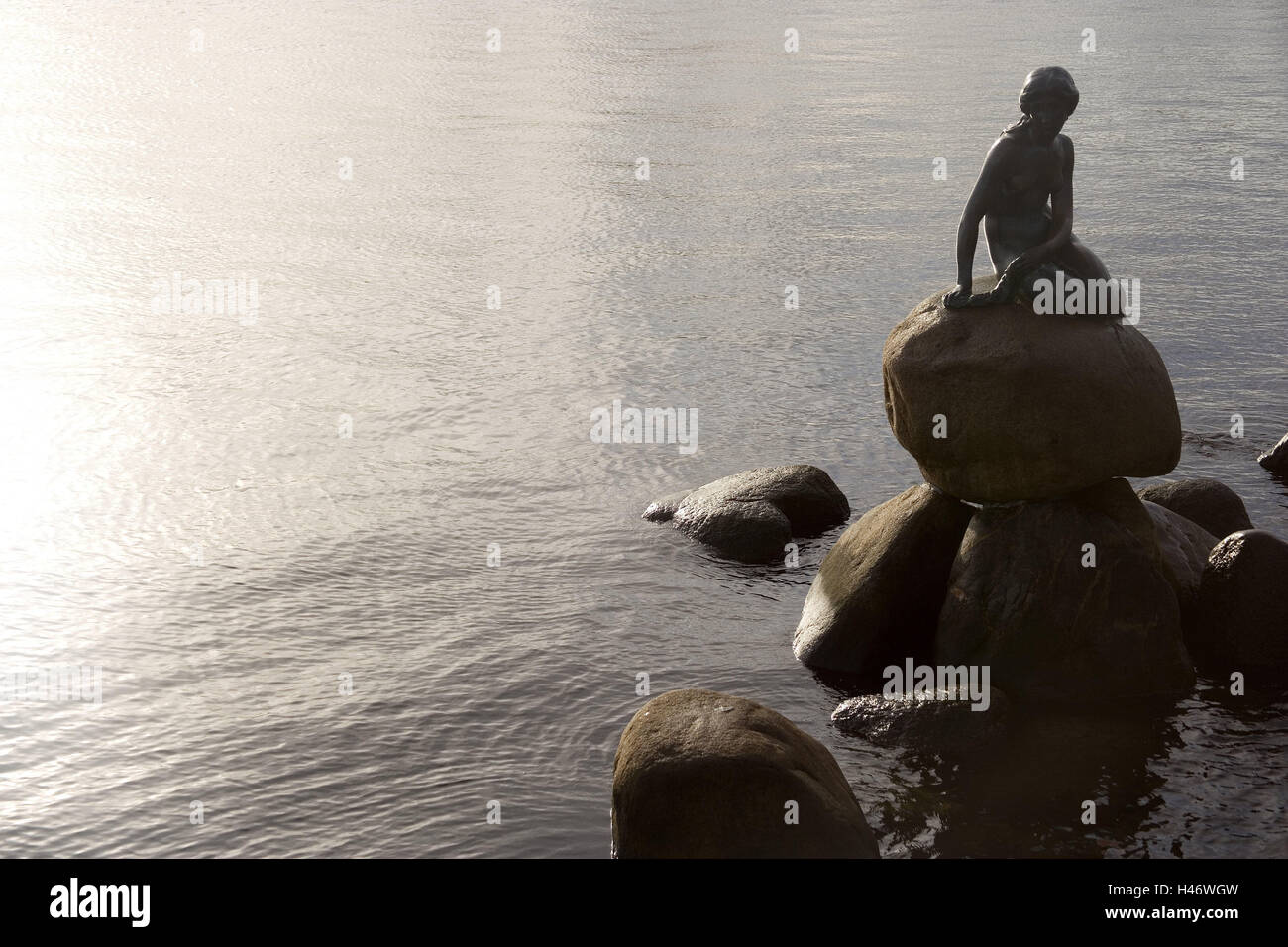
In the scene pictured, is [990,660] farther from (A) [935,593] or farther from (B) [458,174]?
(B) [458,174]

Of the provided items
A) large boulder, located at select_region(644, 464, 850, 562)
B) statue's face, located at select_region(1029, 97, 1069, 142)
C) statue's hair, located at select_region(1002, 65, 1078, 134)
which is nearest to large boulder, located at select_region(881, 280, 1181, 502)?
statue's face, located at select_region(1029, 97, 1069, 142)

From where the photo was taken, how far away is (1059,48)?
239 ft

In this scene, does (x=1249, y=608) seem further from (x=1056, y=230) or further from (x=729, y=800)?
(x=729, y=800)

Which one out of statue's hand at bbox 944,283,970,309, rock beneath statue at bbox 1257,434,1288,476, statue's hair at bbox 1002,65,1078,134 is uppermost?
statue's hair at bbox 1002,65,1078,134

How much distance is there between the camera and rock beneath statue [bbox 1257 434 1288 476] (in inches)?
865

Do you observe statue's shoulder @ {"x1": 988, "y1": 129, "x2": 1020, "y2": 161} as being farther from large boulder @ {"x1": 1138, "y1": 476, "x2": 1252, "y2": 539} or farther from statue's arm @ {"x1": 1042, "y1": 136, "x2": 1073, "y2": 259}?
large boulder @ {"x1": 1138, "y1": 476, "x2": 1252, "y2": 539}

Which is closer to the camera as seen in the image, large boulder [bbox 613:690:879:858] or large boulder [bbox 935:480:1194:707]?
large boulder [bbox 613:690:879:858]

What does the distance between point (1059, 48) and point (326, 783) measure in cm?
6744

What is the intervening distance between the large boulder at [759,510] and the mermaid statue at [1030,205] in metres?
5.41

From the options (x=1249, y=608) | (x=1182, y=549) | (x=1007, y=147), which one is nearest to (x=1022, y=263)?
(x=1007, y=147)

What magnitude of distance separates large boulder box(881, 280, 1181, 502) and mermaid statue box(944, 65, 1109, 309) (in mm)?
363

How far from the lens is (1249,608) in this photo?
52.2 ft
